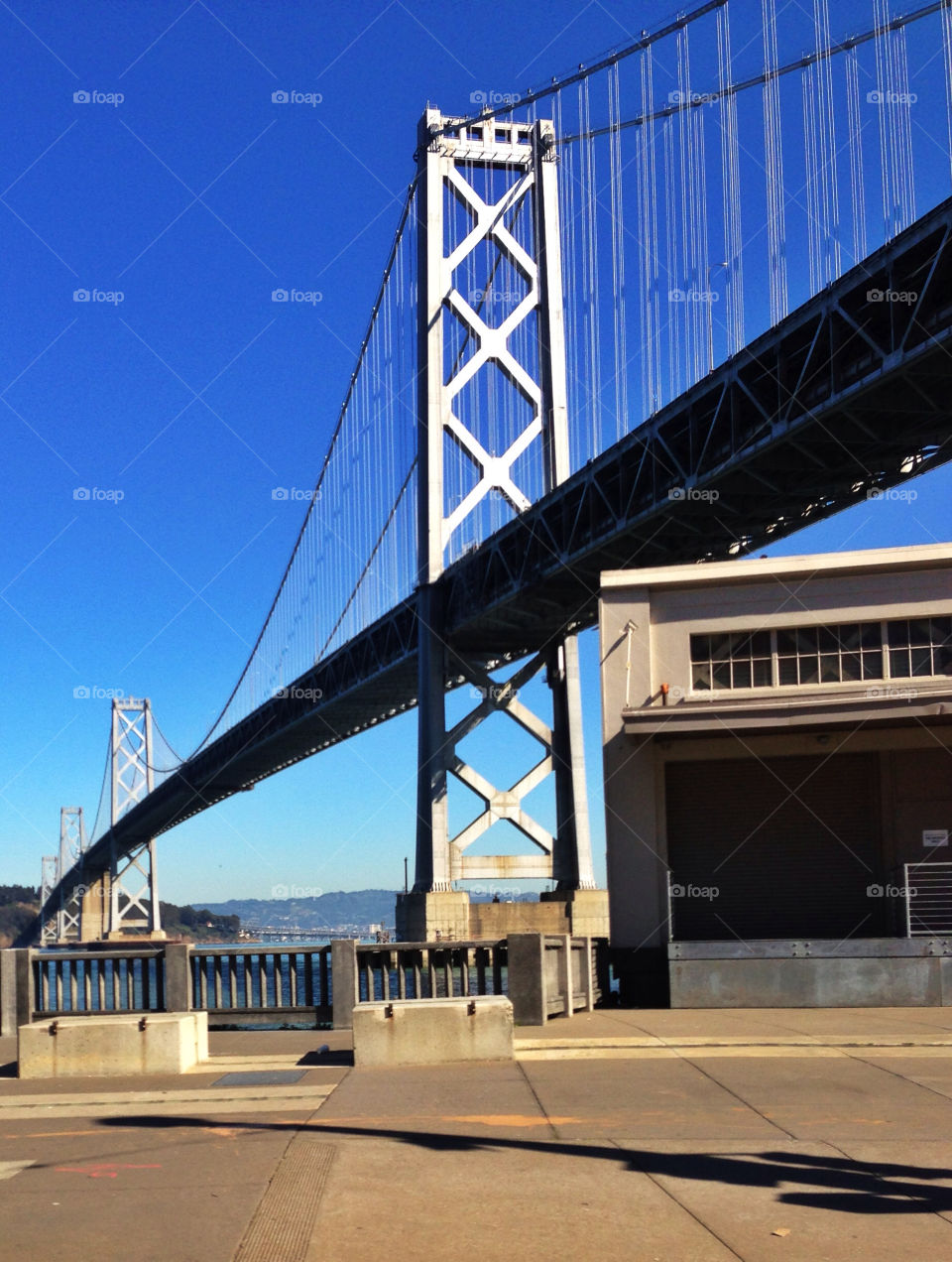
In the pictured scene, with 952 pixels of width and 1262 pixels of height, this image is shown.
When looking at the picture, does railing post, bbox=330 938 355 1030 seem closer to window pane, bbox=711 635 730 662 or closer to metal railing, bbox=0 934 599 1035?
metal railing, bbox=0 934 599 1035

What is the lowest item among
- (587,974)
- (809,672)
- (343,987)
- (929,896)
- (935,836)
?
(587,974)

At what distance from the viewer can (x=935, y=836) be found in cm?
2042

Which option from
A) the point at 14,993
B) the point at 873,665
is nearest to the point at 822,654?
the point at 873,665

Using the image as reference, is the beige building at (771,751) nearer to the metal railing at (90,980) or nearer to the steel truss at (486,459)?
the metal railing at (90,980)

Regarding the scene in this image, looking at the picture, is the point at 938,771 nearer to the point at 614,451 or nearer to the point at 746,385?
the point at 746,385

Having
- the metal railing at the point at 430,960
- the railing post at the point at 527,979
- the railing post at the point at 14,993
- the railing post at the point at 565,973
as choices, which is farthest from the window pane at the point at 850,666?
the railing post at the point at 14,993

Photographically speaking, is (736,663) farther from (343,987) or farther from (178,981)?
(178,981)

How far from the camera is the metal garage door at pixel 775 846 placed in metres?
21.1

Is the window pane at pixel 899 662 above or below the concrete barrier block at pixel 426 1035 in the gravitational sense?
above

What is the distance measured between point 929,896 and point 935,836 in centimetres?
83

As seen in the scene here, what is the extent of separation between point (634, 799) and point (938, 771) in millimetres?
4294

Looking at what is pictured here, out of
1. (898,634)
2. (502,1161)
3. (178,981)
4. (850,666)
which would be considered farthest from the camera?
(850,666)

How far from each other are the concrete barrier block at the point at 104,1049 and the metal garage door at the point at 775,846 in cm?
1124

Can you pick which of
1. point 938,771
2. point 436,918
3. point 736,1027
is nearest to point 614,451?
point 436,918
